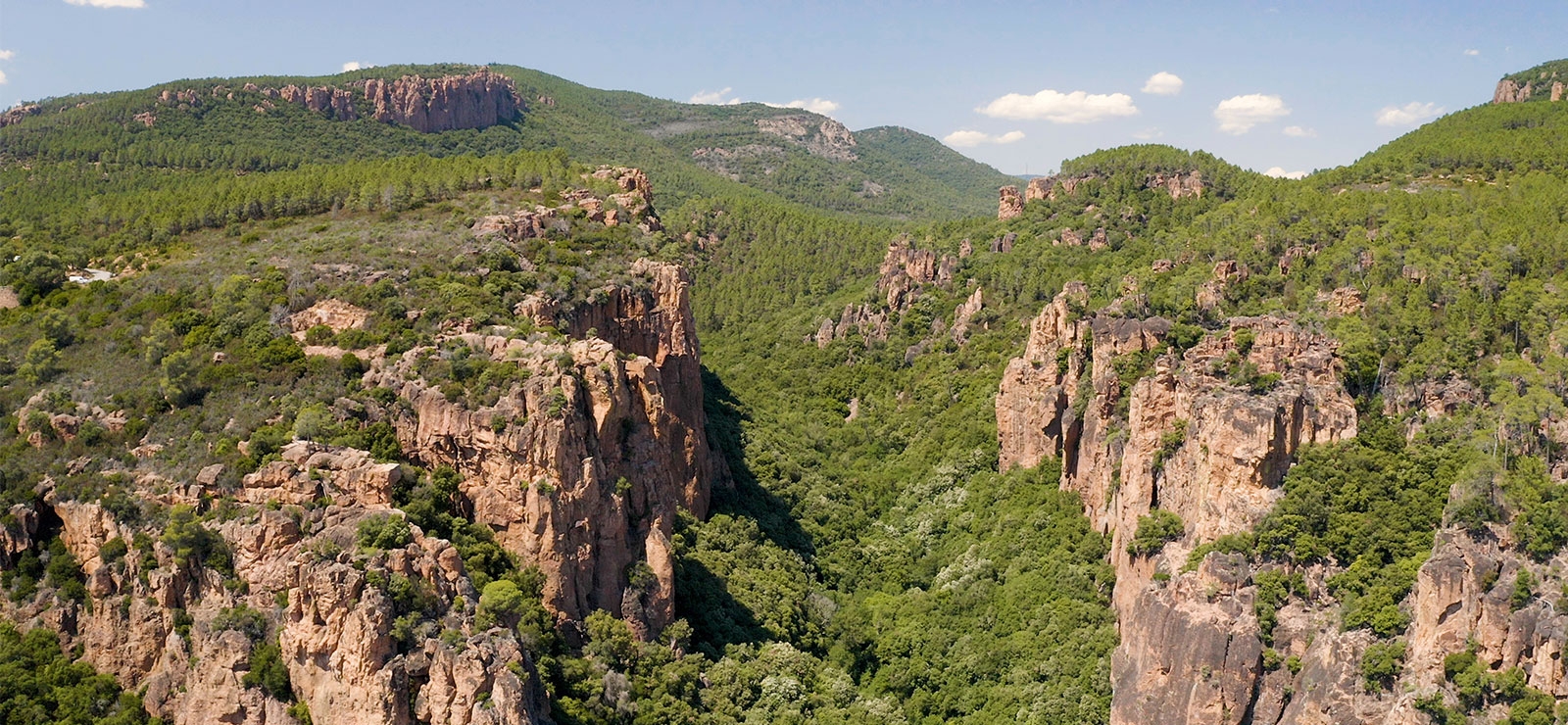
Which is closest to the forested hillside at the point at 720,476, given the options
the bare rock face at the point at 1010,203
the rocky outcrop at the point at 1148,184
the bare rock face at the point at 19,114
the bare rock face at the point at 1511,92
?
the rocky outcrop at the point at 1148,184

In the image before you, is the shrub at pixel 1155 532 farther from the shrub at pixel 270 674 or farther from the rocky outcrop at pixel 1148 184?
the rocky outcrop at pixel 1148 184

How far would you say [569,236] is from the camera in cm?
9119

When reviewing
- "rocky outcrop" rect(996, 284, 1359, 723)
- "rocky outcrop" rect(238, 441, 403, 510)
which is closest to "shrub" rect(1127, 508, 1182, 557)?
"rocky outcrop" rect(996, 284, 1359, 723)

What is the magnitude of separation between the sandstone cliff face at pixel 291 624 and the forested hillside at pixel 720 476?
0.16 meters

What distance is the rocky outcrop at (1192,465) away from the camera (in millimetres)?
60500

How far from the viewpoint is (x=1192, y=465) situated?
227ft

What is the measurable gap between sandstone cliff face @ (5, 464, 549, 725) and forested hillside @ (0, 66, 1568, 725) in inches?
6.5

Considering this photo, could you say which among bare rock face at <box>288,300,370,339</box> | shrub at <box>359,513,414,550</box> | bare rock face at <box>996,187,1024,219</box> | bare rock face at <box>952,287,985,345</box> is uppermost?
bare rock face at <box>996,187,1024,219</box>

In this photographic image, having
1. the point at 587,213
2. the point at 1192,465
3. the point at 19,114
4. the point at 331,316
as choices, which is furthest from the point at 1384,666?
the point at 19,114

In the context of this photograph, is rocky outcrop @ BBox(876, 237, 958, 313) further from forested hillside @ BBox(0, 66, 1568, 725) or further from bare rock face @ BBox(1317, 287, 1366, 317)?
bare rock face @ BBox(1317, 287, 1366, 317)

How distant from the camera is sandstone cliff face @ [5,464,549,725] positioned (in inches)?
1873

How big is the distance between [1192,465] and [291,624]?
Result: 157ft

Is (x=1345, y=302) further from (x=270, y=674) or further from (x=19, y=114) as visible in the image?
(x=19, y=114)

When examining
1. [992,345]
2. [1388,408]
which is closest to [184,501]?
[1388,408]
